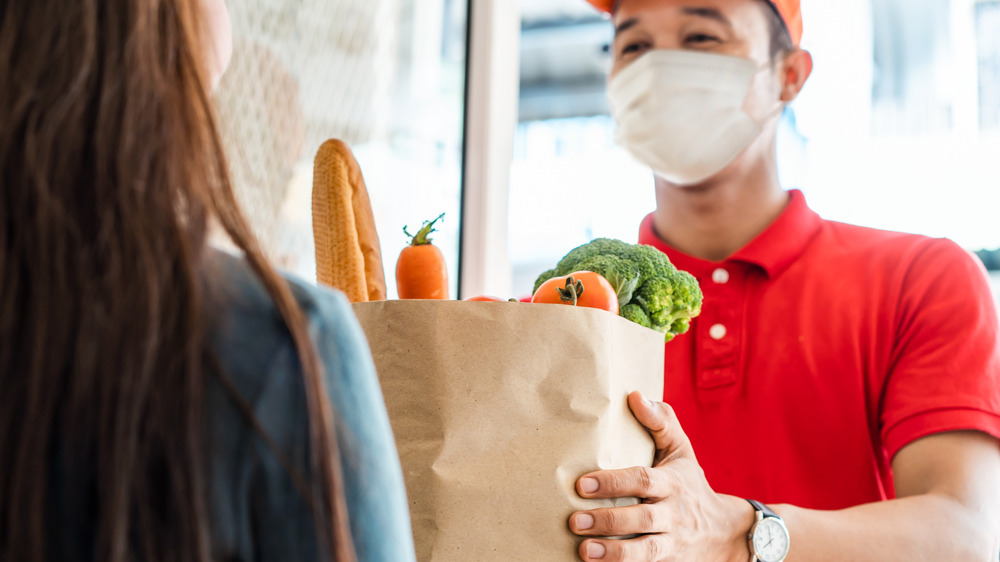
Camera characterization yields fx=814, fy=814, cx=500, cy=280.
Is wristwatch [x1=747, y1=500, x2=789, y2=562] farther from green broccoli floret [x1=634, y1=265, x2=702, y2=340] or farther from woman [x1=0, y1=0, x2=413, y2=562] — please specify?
woman [x1=0, y1=0, x2=413, y2=562]

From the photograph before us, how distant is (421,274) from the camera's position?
802 millimetres

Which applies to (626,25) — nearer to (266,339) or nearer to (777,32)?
(777,32)

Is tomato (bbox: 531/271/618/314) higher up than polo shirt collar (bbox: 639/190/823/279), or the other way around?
polo shirt collar (bbox: 639/190/823/279)

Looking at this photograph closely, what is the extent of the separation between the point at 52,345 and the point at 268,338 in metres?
0.09

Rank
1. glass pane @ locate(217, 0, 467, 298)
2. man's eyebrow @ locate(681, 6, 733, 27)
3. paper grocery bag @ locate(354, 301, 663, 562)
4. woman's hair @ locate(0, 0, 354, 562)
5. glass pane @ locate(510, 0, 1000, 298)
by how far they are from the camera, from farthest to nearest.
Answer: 1. glass pane @ locate(510, 0, 1000, 298)
2. man's eyebrow @ locate(681, 6, 733, 27)
3. glass pane @ locate(217, 0, 467, 298)
4. paper grocery bag @ locate(354, 301, 663, 562)
5. woman's hair @ locate(0, 0, 354, 562)

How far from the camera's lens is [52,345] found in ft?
1.12

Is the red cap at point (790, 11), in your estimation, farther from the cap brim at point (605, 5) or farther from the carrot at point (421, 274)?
the carrot at point (421, 274)

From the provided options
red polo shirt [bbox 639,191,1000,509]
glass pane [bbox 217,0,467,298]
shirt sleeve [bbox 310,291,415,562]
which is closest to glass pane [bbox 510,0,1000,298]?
glass pane [bbox 217,0,467,298]

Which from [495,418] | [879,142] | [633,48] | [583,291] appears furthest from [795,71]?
[879,142]

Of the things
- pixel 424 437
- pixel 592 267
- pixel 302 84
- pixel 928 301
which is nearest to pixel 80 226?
pixel 424 437

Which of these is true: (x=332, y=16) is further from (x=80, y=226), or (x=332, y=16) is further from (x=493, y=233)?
(x=80, y=226)

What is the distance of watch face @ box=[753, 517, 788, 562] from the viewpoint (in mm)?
885

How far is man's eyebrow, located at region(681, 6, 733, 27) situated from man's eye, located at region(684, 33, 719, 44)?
0.03 m

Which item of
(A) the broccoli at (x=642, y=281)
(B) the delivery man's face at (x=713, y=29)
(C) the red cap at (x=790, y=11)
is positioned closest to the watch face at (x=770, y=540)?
(A) the broccoli at (x=642, y=281)
